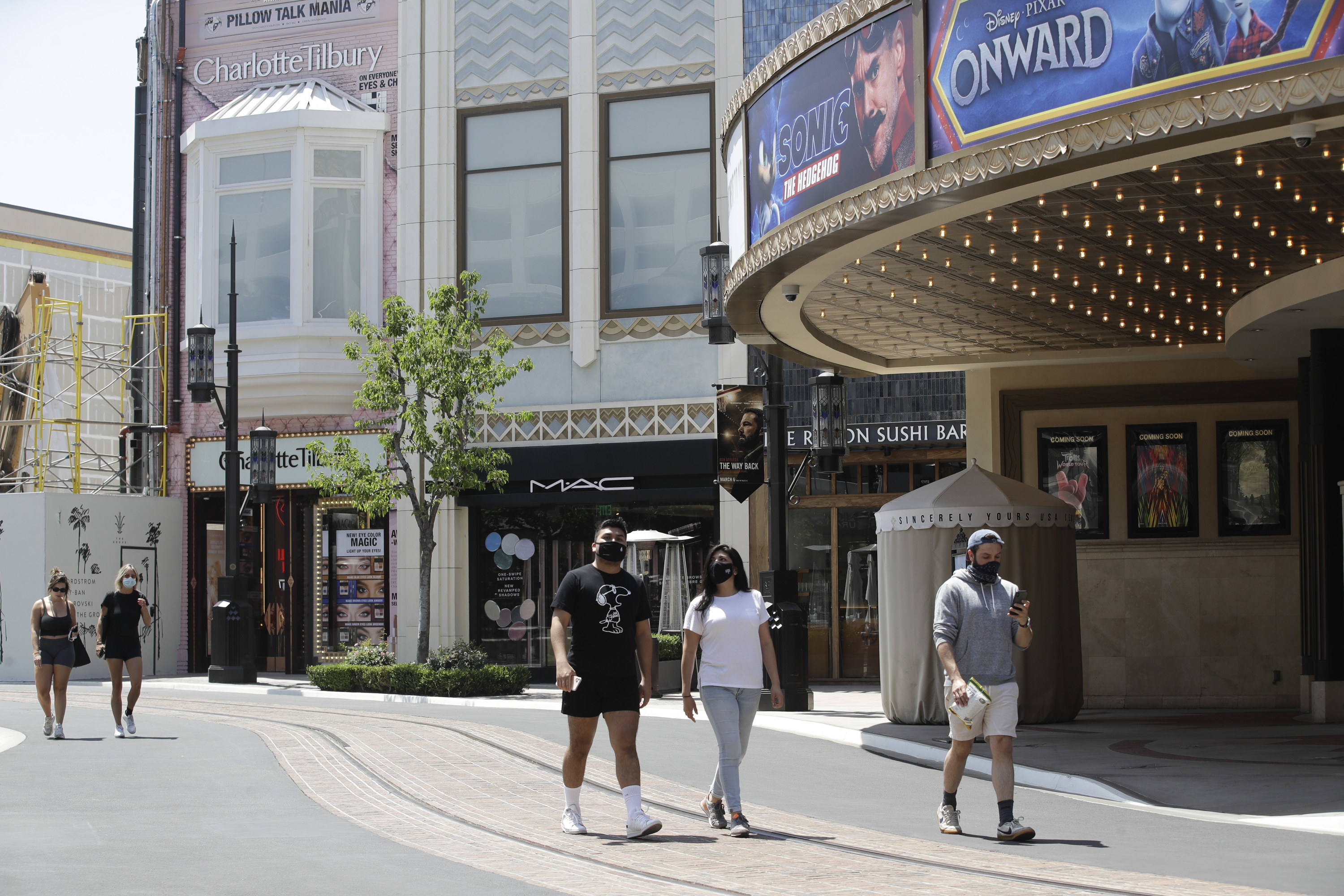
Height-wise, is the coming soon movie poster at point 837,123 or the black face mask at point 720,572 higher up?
the coming soon movie poster at point 837,123

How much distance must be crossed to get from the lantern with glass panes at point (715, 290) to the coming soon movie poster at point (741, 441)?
2.71 feet

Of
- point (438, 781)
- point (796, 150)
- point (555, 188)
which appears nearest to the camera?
point (438, 781)

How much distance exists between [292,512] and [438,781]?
18.0m

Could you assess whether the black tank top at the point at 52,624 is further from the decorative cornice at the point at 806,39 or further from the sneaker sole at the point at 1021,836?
the sneaker sole at the point at 1021,836

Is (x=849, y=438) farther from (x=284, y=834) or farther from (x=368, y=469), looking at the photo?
(x=284, y=834)

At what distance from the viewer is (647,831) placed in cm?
880

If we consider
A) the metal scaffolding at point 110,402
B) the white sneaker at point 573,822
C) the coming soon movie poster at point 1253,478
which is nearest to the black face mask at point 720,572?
the white sneaker at point 573,822

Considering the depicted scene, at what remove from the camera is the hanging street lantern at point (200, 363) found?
25562 mm

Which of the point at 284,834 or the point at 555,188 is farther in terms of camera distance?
the point at 555,188

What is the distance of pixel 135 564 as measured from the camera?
2817 centimetres

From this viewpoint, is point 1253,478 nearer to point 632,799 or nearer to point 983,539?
point 983,539

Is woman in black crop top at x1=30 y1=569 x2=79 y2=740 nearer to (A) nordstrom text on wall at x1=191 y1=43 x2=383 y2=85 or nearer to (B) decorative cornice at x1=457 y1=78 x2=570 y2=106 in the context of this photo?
(B) decorative cornice at x1=457 y1=78 x2=570 y2=106

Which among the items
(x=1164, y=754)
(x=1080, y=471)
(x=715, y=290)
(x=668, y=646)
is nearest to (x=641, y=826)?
(x=1164, y=754)

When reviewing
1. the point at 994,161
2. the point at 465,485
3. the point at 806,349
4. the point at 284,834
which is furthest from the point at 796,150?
the point at 465,485
